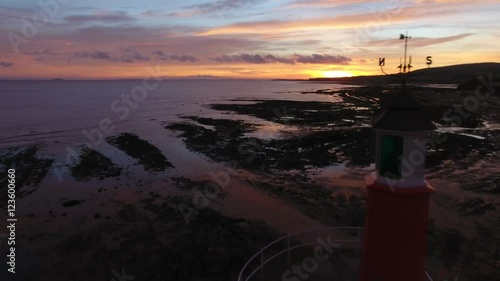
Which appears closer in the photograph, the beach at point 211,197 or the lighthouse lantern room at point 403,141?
the lighthouse lantern room at point 403,141

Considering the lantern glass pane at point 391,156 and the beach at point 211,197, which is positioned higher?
the lantern glass pane at point 391,156

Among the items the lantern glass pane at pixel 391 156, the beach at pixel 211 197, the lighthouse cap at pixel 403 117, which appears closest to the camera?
the lighthouse cap at pixel 403 117

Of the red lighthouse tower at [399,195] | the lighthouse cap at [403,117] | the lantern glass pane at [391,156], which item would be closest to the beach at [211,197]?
the red lighthouse tower at [399,195]

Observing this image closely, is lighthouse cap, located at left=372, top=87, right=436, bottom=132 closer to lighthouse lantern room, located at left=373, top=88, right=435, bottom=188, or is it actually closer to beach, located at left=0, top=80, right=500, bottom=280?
lighthouse lantern room, located at left=373, top=88, right=435, bottom=188

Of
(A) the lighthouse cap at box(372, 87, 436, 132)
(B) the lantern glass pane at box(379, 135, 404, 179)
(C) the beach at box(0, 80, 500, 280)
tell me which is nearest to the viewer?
(A) the lighthouse cap at box(372, 87, 436, 132)

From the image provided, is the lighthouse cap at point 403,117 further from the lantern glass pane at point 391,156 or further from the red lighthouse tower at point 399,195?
the lantern glass pane at point 391,156

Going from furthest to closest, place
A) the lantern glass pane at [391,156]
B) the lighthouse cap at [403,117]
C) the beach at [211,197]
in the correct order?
1. the beach at [211,197]
2. the lantern glass pane at [391,156]
3. the lighthouse cap at [403,117]

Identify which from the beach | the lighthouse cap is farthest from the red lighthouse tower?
the beach

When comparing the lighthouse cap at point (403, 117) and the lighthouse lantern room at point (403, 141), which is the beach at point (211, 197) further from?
the lighthouse cap at point (403, 117)

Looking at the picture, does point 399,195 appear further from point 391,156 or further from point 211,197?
point 211,197

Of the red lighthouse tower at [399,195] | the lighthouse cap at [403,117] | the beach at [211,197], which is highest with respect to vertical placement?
the lighthouse cap at [403,117]

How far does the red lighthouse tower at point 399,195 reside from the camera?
5977 millimetres

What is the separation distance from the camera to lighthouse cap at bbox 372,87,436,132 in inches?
233

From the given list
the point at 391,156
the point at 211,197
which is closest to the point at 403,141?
the point at 391,156
